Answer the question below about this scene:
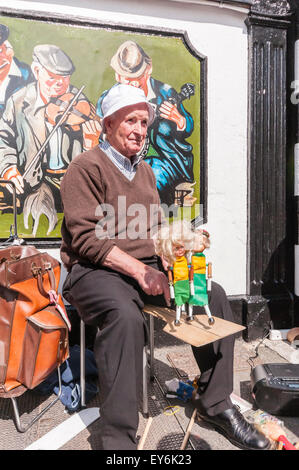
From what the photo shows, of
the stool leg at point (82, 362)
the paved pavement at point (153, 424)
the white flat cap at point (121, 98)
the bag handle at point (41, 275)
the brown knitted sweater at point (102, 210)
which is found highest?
the white flat cap at point (121, 98)

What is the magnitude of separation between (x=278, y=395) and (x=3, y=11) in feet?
12.1

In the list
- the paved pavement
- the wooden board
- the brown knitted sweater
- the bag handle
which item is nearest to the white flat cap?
the brown knitted sweater

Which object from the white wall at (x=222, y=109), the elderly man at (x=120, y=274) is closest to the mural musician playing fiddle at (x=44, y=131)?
the white wall at (x=222, y=109)

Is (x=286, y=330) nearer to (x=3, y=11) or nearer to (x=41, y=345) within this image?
(x=41, y=345)

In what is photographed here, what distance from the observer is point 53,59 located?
119 inches

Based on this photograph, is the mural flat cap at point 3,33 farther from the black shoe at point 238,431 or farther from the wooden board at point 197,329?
the black shoe at point 238,431

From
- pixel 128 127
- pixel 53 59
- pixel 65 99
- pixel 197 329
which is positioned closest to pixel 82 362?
pixel 197 329

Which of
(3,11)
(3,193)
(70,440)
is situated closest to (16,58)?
(3,11)

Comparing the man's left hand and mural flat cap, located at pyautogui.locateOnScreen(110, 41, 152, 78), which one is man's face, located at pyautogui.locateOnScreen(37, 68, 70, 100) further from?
mural flat cap, located at pyautogui.locateOnScreen(110, 41, 152, 78)

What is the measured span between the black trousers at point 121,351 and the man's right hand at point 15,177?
126 centimetres

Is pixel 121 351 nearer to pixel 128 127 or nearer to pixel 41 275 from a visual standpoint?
pixel 41 275

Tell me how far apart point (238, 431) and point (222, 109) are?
113 inches

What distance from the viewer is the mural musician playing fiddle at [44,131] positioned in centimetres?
299

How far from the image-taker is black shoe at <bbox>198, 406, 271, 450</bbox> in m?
1.89
